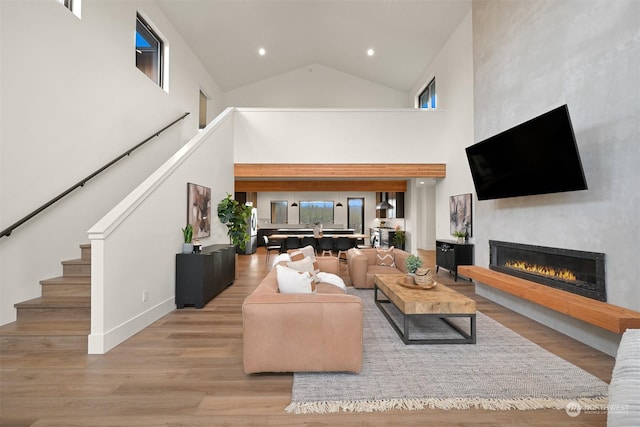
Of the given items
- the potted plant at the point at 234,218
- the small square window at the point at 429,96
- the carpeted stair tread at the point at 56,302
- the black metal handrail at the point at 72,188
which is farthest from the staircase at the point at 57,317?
the small square window at the point at 429,96

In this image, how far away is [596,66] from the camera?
2.91m

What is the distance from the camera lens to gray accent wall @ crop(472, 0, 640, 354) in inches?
103

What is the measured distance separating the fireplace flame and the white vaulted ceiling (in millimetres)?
5185

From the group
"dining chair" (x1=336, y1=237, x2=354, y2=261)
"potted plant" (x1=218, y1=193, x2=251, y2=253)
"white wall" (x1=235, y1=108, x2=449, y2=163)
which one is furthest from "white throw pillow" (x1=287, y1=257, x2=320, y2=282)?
"dining chair" (x1=336, y1=237, x2=354, y2=261)

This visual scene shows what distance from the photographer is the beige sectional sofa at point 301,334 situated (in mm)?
2332

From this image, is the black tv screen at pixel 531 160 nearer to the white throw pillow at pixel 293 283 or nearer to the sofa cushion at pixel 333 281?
→ the sofa cushion at pixel 333 281

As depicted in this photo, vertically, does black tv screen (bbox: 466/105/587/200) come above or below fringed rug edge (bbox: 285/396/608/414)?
above

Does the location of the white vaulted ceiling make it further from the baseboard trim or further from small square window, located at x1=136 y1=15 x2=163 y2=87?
the baseboard trim

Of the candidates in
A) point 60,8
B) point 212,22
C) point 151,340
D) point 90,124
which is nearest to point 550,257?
point 151,340

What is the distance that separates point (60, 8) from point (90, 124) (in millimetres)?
1351

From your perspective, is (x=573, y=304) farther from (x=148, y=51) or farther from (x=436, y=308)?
(x=148, y=51)

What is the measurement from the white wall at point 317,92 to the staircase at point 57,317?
318 inches

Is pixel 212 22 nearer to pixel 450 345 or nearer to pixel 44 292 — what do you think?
pixel 44 292

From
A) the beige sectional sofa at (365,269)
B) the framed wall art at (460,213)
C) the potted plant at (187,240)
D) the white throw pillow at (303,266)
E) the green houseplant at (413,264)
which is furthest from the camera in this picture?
the framed wall art at (460,213)
